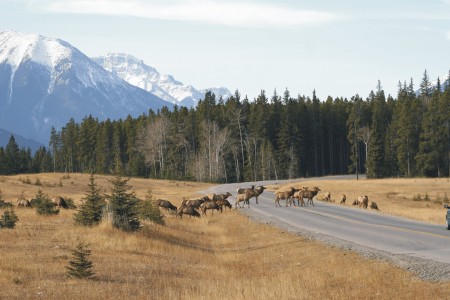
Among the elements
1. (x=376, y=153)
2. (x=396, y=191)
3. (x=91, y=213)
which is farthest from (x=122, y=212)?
(x=376, y=153)

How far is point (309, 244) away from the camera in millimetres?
23203

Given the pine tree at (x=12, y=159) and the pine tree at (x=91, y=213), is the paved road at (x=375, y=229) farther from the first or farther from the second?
the pine tree at (x=12, y=159)

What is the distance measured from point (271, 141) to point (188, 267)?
4225 inches

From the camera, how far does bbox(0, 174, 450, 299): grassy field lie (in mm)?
13672

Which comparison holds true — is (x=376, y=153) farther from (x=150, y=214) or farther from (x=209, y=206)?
(x=150, y=214)

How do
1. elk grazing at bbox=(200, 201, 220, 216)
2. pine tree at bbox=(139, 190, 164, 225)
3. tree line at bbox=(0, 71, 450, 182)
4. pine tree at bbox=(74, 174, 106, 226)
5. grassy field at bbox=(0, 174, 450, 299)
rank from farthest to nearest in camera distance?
tree line at bbox=(0, 71, 450, 182)
elk grazing at bbox=(200, 201, 220, 216)
pine tree at bbox=(139, 190, 164, 225)
pine tree at bbox=(74, 174, 106, 226)
grassy field at bbox=(0, 174, 450, 299)

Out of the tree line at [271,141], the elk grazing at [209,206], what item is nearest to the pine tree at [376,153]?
the tree line at [271,141]

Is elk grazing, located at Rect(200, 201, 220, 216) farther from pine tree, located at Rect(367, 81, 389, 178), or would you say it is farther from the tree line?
pine tree, located at Rect(367, 81, 389, 178)

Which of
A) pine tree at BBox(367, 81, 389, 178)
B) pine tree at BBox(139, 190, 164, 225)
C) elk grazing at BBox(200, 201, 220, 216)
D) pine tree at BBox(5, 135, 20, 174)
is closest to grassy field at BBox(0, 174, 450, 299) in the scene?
pine tree at BBox(139, 190, 164, 225)

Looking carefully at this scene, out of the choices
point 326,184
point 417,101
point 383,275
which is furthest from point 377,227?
point 417,101

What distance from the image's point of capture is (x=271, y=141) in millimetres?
125188

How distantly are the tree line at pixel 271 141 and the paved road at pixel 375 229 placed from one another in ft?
220

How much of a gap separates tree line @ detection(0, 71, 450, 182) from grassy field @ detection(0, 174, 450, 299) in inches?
3250

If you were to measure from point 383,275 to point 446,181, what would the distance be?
229 feet
